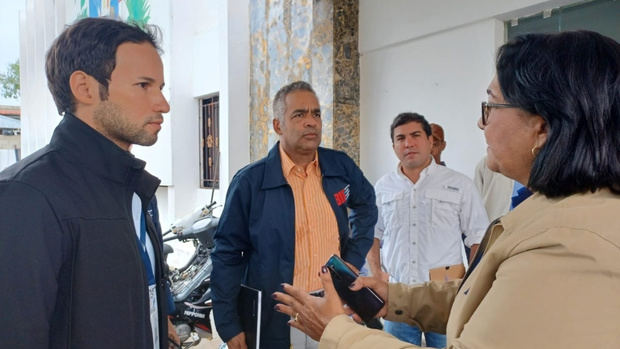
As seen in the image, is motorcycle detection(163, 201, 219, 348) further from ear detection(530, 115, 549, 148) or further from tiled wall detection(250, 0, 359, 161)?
ear detection(530, 115, 549, 148)

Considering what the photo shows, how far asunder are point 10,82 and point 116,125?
28559mm

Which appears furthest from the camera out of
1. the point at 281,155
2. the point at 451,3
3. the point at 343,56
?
the point at 343,56

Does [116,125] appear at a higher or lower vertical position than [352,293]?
higher

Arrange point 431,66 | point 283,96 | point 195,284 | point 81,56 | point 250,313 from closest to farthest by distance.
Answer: point 81,56, point 250,313, point 283,96, point 195,284, point 431,66

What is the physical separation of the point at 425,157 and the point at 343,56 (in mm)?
2192

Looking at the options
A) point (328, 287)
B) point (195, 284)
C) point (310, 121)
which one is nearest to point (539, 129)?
point (328, 287)

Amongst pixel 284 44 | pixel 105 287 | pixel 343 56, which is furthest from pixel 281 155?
pixel 284 44

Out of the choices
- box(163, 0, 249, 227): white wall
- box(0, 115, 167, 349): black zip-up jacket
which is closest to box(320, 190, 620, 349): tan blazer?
box(0, 115, 167, 349): black zip-up jacket

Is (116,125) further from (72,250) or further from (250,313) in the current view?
(250,313)

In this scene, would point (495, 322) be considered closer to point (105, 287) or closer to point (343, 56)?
point (105, 287)

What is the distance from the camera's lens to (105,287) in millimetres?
1157

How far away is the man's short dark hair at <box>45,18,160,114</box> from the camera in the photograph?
4.39 ft

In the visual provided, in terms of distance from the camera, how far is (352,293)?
1.37m

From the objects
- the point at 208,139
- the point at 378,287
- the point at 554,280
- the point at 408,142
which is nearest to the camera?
the point at 554,280
